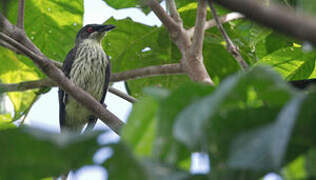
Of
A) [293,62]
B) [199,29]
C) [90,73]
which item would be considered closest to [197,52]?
[199,29]

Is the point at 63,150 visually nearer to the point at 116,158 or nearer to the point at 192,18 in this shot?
the point at 116,158

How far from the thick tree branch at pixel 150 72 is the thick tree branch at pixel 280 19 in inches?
78.9

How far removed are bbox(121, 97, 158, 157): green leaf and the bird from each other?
4.73 metres

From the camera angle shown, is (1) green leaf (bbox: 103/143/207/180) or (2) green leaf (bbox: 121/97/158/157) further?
(2) green leaf (bbox: 121/97/158/157)

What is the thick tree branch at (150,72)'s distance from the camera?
9.24 ft

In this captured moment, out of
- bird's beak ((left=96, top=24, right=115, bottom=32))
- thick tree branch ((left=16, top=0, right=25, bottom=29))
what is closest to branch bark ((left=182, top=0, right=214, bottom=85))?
thick tree branch ((left=16, top=0, right=25, bottom=29))

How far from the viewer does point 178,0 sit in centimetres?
387

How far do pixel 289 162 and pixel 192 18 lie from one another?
9.87 ft

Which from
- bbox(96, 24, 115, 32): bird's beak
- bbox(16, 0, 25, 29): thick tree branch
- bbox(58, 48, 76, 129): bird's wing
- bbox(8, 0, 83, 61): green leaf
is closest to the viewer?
bbox(16, 0, 25, 29): thick tree branch

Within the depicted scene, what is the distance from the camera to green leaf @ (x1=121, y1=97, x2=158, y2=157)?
921mm

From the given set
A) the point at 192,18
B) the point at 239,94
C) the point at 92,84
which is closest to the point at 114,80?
the point at 192,18

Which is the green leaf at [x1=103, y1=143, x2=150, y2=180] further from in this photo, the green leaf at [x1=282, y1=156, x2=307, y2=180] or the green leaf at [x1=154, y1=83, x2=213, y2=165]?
the green leaf at [x1=282, y1=156, x2=307, y2=180]

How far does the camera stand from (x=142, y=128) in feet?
3.07

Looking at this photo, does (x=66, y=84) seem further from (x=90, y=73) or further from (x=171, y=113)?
(x=90, y=73)
